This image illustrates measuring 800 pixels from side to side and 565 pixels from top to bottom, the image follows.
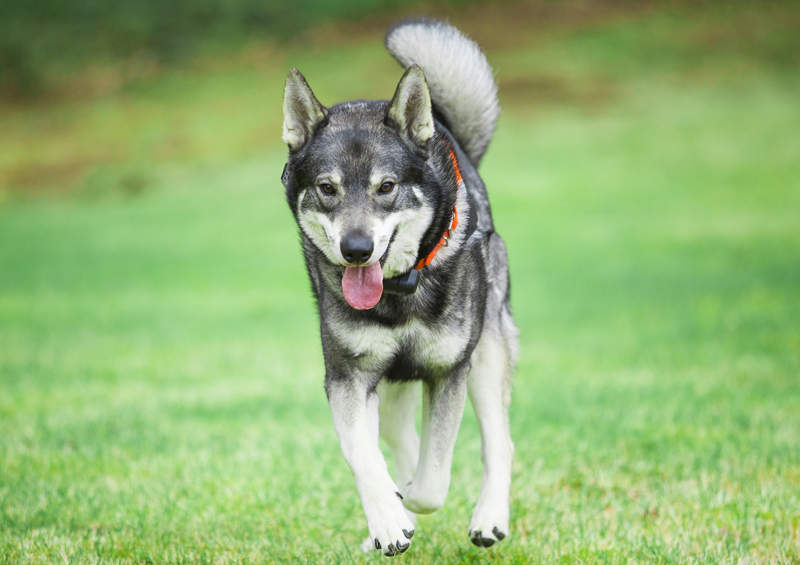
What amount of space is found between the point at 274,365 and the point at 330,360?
19.9 feet

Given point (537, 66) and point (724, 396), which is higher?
point (537, 66)

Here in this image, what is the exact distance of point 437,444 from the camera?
384 cm

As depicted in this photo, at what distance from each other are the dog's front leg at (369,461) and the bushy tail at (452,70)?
1.61 m

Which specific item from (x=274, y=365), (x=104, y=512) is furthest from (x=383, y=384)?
(x=274, y=365)

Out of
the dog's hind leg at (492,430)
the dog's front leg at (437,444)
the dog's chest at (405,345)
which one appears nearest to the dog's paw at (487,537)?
the dog's hind leg at (492,430)

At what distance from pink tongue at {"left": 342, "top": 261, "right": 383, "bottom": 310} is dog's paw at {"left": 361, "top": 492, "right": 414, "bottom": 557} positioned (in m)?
0.73

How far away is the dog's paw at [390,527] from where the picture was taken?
3352 millimetres

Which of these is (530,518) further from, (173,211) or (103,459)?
(173,211)

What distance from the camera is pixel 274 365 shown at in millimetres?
9641

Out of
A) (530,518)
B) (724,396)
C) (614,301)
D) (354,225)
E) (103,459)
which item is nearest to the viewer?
(354,225)

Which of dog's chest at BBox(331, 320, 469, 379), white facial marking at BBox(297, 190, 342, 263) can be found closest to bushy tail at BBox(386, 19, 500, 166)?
white facial marking at BBox(297, 190, 342, 263)

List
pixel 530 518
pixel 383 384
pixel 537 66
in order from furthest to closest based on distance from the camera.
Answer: pixel 537 66, pixel 530 518, pixel 383 384

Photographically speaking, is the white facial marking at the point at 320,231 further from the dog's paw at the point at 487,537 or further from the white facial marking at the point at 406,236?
the dog's paw at the point at 487,537

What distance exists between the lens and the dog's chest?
3.62 metres
